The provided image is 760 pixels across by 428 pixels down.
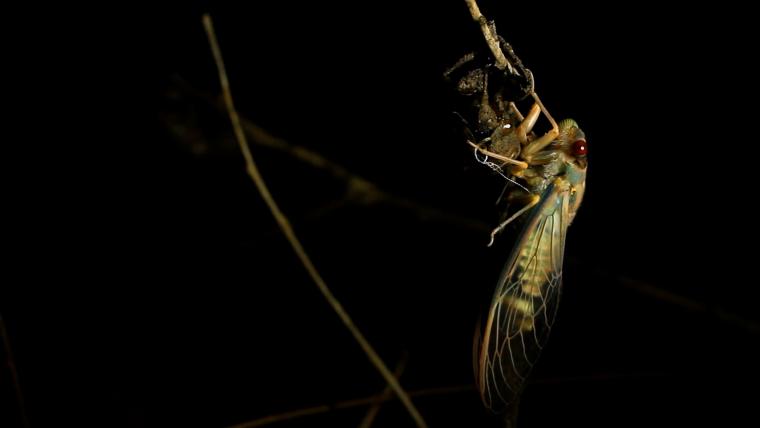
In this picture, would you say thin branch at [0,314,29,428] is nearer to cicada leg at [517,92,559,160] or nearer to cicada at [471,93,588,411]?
cicada at [471,93,588,411]

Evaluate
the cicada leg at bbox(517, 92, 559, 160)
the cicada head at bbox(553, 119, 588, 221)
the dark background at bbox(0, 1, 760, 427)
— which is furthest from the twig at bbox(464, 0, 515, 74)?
the dark background at bbox(0, 1, 760, 427)

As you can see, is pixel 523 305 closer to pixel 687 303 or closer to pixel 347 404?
pixel 347 404

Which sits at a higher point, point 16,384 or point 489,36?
point 489,36

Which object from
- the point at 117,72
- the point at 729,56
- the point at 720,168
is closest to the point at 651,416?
the point at 720,168

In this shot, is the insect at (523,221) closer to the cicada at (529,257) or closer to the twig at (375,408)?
the cicada at (529,257)

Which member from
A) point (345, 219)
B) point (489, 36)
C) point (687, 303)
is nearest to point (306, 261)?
point (489, 36)

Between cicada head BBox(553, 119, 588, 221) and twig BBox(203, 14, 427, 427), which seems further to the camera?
twig BBox(203, 14, 427, 427)

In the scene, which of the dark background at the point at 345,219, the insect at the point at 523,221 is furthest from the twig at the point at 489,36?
the dark background at the point at 345,219
